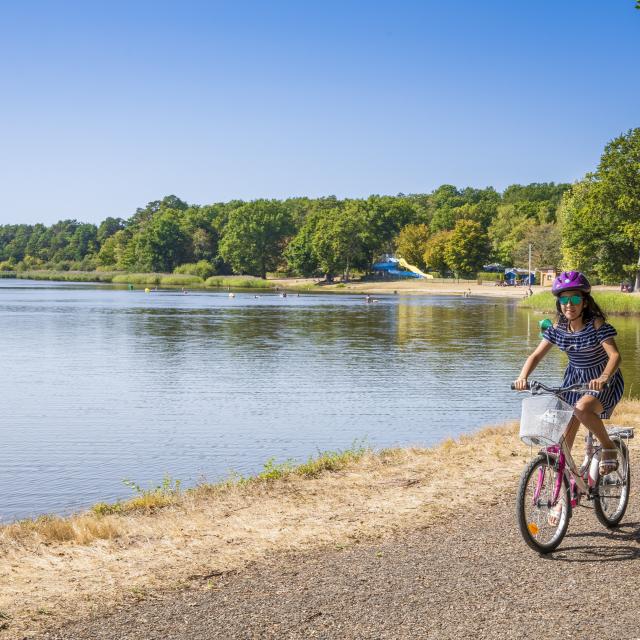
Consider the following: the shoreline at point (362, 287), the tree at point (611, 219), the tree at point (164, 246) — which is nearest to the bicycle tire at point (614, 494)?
the tree at point (611, 219)

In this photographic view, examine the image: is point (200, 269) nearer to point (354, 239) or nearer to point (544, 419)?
point (354, 239)

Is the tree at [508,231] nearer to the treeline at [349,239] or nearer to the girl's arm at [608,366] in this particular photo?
the treeline at [349,239]

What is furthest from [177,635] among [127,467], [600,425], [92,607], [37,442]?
[37,442]

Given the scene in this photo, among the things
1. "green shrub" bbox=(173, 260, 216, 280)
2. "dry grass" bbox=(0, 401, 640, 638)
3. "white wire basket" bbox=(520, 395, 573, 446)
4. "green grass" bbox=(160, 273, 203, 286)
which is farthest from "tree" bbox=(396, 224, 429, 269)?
"white wire basket" bbox=(520, 395, 573, 446)

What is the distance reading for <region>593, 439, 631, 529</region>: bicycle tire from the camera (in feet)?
26.1

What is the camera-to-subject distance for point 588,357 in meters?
7.52

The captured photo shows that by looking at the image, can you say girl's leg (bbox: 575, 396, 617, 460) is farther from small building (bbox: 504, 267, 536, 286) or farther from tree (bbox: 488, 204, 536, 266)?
tree (bbox: 488, 204, 536, 266)

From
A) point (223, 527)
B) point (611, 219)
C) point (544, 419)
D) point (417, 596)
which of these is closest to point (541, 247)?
point (611, 219)

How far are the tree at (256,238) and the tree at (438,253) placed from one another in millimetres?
38832

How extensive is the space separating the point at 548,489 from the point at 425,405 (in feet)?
56.8

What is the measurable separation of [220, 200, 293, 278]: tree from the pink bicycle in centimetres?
17065

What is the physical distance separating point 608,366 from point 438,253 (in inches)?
5700

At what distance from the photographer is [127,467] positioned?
16.5 meters

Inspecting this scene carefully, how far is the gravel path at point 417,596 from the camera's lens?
5699mm
